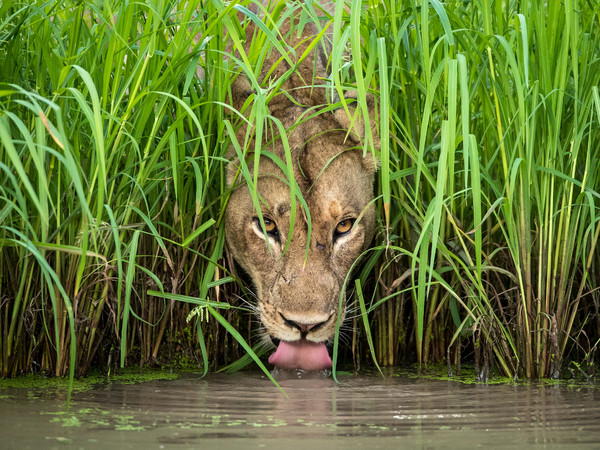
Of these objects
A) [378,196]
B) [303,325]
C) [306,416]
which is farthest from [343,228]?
[306,416]

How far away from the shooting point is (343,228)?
4.00 meters

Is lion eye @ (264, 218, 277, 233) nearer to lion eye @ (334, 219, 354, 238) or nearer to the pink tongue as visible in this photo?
lion eye @ (334, 219, 354, 238)

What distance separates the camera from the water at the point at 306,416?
228 centimetres

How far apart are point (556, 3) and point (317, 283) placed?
1.54 meters

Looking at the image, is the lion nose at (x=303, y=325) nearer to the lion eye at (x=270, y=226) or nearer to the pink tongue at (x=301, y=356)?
the pink tongue at (x=301, y=356)

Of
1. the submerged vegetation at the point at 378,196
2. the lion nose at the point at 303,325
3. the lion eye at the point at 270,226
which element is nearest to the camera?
the submerged vegetation at the point at 378,196

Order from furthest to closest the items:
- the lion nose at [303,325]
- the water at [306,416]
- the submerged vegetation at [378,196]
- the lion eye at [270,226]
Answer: the lion eye at [270,226], the lion nose at [303,325], the submerged vegetation at [378,196], the water at [306,416]

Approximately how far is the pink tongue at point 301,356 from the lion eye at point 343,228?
579mm

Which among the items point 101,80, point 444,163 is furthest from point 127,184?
point 444,163

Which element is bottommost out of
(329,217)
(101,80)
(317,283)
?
(317,283)

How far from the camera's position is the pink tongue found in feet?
12.0

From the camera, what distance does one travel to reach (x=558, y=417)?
264 centimetres

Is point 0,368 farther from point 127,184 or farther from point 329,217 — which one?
point 329,217

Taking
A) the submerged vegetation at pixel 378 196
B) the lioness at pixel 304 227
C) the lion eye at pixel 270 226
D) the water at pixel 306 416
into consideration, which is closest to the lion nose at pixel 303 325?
the lioness at pixel 304 227
